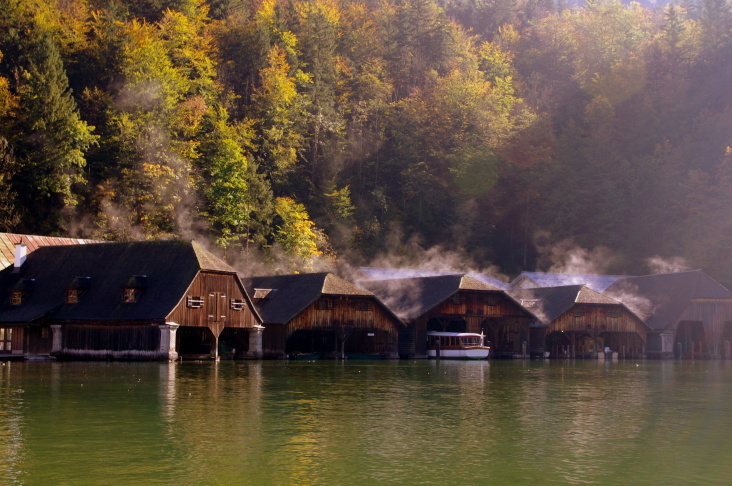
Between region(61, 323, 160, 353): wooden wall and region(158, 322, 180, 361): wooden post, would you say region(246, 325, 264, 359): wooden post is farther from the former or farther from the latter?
region(61, 323, 160, 353): wooden wall

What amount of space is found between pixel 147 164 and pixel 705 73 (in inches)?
2629

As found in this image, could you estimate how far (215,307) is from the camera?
57906 millimetres

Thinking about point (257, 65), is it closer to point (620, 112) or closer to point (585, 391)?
point (620, 112)

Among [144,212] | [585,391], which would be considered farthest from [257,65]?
[585,391]

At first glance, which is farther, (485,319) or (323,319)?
(485,319)

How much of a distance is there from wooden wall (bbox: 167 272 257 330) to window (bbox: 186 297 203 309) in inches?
3.9

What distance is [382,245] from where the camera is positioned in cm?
10506

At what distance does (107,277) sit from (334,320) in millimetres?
16341

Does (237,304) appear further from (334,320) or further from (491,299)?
(491,299)

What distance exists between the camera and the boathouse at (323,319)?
64.6m

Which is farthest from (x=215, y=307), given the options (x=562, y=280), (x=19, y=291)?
(x=562, y=280)

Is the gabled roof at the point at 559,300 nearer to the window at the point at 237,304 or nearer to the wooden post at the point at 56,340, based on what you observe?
the window at the point at 237,304

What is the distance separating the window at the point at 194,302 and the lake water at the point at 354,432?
1602 cm

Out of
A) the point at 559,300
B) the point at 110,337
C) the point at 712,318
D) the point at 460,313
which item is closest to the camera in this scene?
the point at 110,337
